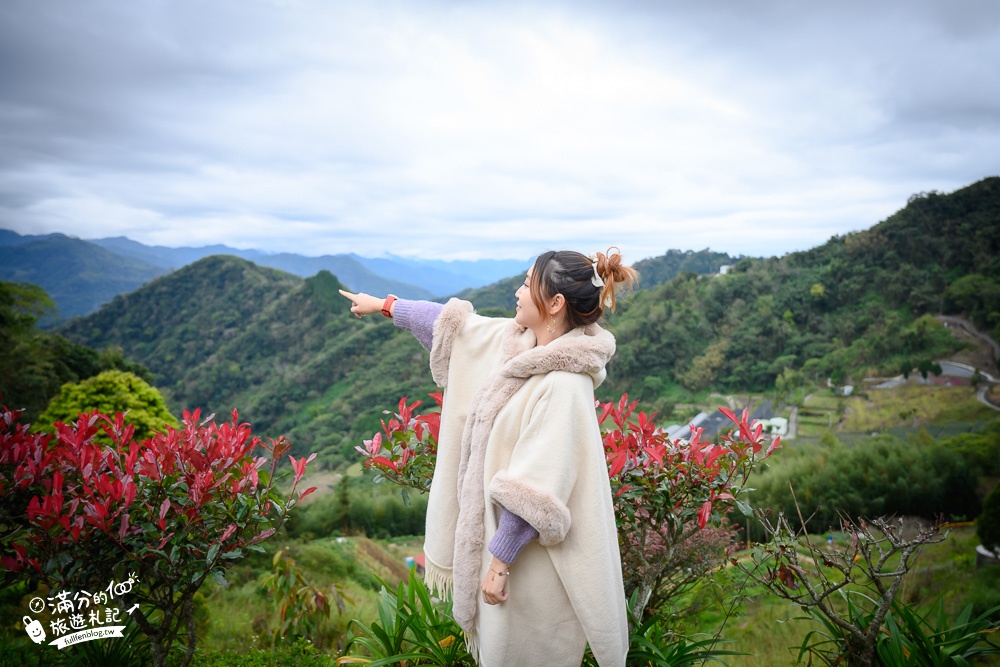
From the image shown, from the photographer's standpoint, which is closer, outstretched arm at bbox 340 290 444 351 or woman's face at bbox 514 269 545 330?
woman's face at bbox 514 269 545 330

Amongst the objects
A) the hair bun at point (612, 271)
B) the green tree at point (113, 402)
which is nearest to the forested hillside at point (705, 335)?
the green tree at point (113, 402)

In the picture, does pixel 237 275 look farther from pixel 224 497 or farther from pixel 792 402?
pixel 224 497

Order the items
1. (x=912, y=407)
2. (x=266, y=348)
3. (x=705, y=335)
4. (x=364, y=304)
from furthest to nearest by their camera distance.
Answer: (x=266, y=348) < (x=705, y=335) < (x=912, y=407) < (x=364, y=304)

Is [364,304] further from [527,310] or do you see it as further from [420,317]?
[527,310]

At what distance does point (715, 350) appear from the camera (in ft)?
87.5

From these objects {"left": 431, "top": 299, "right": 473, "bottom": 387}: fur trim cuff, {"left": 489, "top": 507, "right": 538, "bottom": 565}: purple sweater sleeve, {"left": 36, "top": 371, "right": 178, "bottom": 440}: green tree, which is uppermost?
{"left": 431, "top": 299, "right": 473, "bottom": 387}: fur trim cuff

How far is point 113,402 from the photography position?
4871mm

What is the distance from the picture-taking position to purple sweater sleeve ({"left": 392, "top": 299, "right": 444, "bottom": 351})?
1.75 meters

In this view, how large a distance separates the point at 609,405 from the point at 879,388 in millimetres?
21601

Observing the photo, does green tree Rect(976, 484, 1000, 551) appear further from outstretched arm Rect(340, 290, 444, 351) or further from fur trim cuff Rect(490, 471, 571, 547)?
outstretched arm Rect(340, 290, 444, 351)

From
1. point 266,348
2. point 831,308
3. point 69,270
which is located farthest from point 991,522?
point 69,270

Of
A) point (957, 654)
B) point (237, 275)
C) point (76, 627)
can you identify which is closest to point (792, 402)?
point (957, 654)

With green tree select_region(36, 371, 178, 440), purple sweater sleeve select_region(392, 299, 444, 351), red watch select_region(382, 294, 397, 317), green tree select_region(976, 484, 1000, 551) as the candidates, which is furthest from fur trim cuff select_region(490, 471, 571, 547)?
green tree select_region(976, 484, 1000, 551)

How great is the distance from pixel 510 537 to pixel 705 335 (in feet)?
94.7
